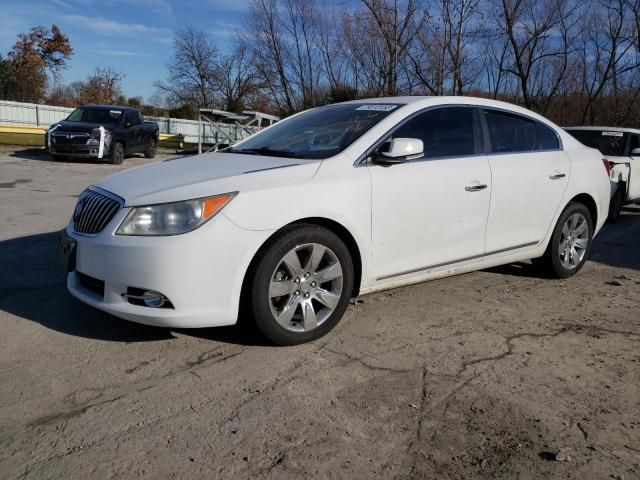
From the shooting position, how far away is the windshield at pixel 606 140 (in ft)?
32.1

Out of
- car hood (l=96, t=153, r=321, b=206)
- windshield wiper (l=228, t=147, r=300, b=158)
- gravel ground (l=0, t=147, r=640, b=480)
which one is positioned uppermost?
windshield wiper (l=228, t=147, r=300, b=158)

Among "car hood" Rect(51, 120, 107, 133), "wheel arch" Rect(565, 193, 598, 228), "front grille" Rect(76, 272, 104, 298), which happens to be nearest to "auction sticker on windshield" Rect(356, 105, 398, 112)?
"wheel arch" Rect(565, 193, 598, 228)

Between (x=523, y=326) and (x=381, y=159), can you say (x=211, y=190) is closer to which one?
(x=381, y=159)

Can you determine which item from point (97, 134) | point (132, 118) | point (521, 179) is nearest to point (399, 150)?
point (521, 179)

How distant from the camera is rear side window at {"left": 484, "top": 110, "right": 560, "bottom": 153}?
15.7ft

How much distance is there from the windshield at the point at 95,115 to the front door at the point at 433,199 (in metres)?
14.5

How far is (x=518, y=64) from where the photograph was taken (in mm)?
20875

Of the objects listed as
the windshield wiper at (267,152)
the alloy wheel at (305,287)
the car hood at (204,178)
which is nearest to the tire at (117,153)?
the windshield wiper at (267,152)

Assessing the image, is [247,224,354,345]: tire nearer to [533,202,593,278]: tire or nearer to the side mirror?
the side mirror

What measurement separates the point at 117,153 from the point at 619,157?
1321cm

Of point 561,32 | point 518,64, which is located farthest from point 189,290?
point 561,32

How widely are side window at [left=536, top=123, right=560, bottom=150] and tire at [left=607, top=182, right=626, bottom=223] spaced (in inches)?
191

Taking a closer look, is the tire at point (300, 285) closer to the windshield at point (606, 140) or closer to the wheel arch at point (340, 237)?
the wheel arch at point (340, 237)

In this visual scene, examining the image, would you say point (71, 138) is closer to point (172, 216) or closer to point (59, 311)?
point (59, 311)
